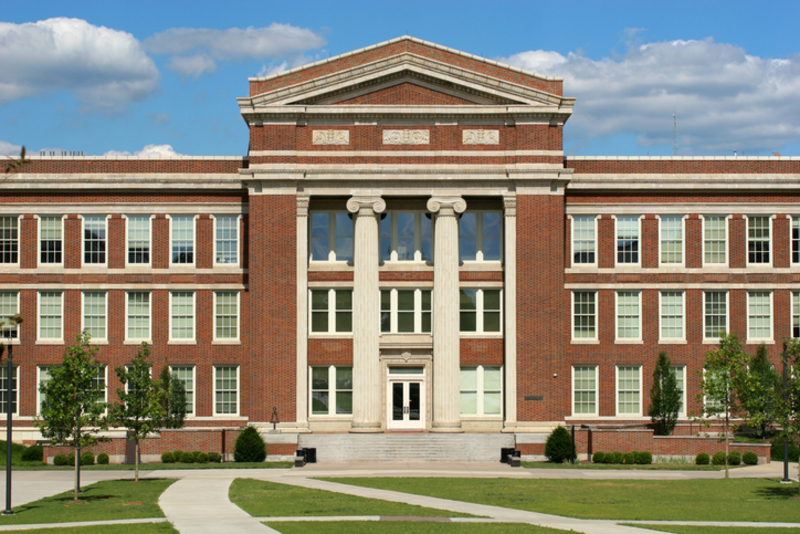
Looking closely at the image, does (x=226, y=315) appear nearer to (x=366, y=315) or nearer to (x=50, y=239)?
(x=366, y=315)

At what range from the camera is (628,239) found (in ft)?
155

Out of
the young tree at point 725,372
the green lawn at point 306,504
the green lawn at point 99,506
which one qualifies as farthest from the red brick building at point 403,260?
the green lawn at point 306,504

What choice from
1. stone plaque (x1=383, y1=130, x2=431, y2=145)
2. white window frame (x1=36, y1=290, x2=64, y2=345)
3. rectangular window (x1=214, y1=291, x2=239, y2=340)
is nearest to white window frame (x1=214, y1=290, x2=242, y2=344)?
rectangular window (x1=214, y1=291, x2=239, y2=340)

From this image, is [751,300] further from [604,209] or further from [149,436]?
[149,436]

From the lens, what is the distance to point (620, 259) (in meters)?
47.2

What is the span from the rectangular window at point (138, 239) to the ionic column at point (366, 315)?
35.7ft

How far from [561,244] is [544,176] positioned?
3.32 meters

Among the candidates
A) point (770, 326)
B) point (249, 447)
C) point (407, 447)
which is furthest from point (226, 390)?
point (770, 326)

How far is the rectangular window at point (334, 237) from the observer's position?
1795 inches

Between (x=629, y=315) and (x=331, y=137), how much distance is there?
56.7 feet

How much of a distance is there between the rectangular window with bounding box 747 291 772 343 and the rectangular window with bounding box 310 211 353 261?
20.3 meters

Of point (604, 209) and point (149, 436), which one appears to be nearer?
point (149, 436)

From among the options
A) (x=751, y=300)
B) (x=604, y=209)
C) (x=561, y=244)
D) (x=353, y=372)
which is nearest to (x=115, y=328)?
(x=353, y=372)

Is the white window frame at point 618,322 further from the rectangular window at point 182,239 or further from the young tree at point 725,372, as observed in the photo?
the rectangular window at point 182,239
